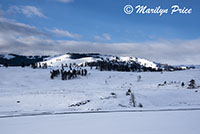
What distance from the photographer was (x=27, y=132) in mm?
5590

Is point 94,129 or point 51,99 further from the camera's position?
point 51,99

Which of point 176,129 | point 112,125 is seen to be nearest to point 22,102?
point 112,125

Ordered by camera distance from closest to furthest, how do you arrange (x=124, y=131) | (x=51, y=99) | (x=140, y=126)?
(x=124, y=131) < (x=140, y=126) < (x=51, y=99)

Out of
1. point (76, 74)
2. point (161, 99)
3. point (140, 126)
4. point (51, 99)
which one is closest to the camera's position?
point (140, 126)

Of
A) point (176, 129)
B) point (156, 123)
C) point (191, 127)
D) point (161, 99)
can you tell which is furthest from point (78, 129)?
point (161, 99)

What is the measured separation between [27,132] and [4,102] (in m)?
22.4

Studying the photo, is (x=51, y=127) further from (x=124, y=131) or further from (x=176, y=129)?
(x=176, y=129)

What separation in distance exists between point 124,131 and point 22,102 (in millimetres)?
22864

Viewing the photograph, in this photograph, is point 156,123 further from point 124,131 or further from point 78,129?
point 78,129

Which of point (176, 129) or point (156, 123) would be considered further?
point (156, 123)

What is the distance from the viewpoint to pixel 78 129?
583 centimetres

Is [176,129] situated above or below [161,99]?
above

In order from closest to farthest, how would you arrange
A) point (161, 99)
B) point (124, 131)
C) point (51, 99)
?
1. point (124, 131)
2. point (161, 99)
3. point (51, 99)

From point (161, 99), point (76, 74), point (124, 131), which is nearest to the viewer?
point (124, 131)
